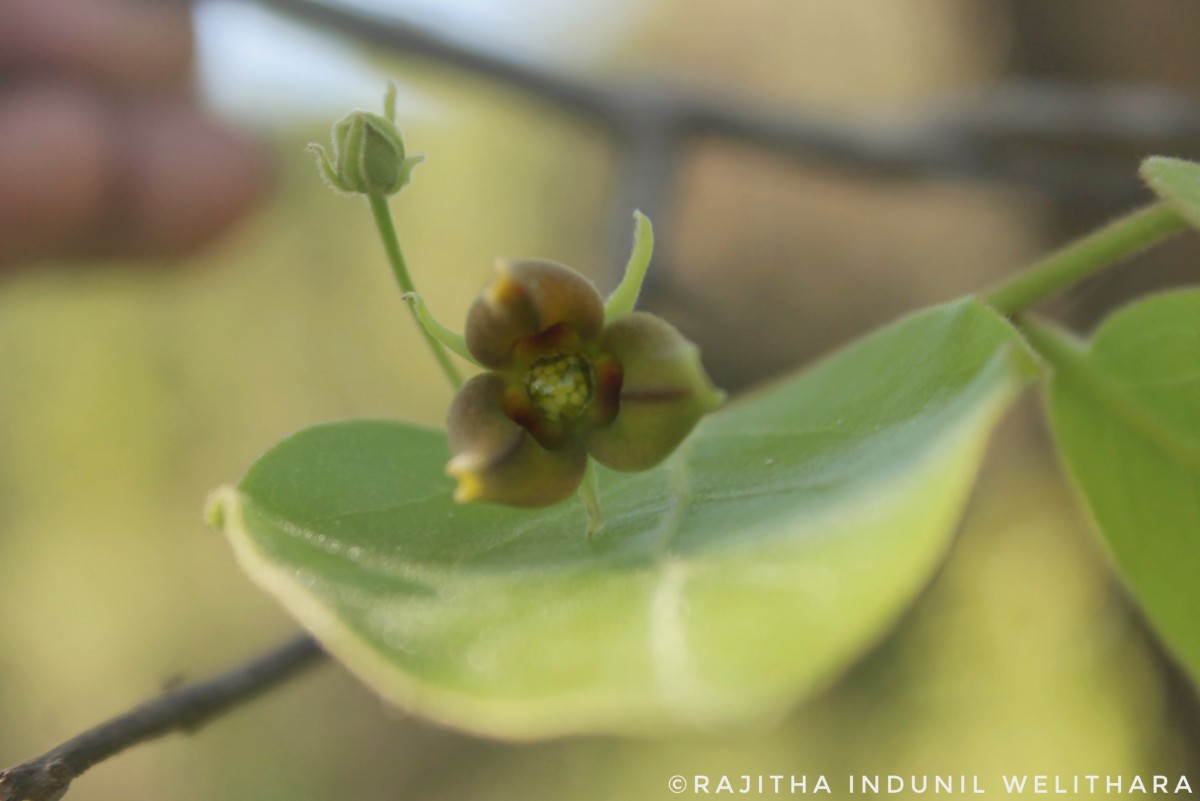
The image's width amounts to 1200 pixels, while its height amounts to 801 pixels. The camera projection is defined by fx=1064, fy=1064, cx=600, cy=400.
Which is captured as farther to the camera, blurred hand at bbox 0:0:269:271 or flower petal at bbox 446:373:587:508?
blurred hand at bbox 0:0:269:271

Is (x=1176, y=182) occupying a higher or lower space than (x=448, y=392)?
higher

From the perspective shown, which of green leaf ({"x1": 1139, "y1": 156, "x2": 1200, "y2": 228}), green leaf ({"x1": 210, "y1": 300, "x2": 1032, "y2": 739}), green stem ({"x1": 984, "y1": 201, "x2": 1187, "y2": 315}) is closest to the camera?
green leaf ({"x1": 210, "y1": 300, "x2": 1032, "y2": 739})

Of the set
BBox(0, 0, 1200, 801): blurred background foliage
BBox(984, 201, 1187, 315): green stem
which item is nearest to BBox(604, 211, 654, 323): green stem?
BBox(984, 201, 1187, 315): green stem

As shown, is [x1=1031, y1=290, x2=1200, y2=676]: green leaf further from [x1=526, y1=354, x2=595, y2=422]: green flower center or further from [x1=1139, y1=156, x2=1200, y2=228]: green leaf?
[x1=526, y1=354, x2=595, y2=422]: green flower center

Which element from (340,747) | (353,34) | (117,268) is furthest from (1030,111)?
(340,747)

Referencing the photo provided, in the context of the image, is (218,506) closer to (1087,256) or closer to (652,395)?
(652,395)

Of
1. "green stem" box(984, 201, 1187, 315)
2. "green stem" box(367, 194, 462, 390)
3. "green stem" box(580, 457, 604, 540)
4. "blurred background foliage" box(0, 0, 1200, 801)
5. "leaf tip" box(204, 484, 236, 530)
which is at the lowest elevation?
"blurred background foliage" box(0, 0, 1200, 801)

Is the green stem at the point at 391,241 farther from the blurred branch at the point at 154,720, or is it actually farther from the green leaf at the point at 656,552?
the blurred branch at the point at 154,720

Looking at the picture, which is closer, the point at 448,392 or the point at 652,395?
the point at 652,395

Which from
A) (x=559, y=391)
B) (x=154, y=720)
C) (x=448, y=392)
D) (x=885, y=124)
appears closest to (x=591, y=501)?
(x=559, y=391)
